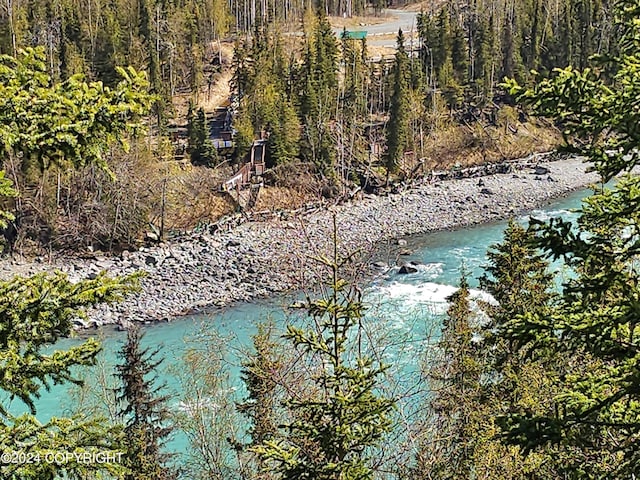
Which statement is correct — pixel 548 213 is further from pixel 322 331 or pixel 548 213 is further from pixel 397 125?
pixel 322 331

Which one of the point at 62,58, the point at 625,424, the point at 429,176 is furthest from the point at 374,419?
the point at 62,58

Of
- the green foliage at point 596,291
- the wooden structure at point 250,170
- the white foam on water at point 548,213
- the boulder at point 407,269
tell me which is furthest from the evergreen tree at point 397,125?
the green foliage at point 596,291

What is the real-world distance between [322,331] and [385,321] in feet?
41.3

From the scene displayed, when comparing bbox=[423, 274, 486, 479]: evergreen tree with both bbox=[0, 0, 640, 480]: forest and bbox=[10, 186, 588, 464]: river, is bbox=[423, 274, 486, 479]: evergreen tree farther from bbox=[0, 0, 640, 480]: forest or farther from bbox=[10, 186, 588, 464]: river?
bbox=[10, 186, 588, 464]: river

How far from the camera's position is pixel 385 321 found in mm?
20094

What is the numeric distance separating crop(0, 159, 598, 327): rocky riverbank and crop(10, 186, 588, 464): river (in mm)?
1123

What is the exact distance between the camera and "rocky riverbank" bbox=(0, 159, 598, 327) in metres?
26.2

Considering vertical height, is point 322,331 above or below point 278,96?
Answer: below

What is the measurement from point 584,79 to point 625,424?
2189 millimetres

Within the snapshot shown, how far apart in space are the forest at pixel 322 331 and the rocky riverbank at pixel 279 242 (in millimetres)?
2228

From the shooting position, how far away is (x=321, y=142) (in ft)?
130

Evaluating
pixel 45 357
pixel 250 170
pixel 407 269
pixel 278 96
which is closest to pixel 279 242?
pixel 407 269

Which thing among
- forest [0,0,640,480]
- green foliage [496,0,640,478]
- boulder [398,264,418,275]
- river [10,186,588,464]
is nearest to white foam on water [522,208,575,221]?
river [10,186,588,464]

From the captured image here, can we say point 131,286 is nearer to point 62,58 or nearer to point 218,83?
point 62,58
